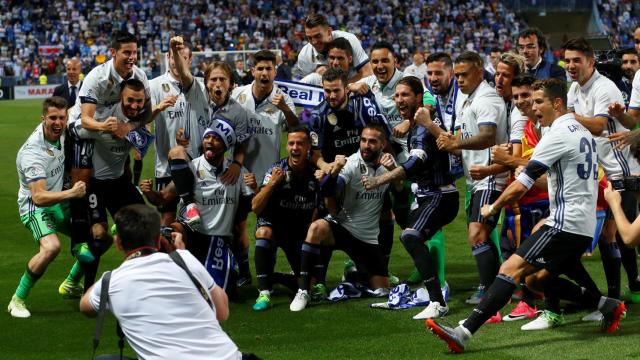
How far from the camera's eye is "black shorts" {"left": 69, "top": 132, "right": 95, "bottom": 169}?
9.65m

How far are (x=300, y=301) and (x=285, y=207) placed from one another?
106 centimetres

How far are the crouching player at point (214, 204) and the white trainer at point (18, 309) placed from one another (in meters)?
1.61

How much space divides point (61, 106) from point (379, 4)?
4921 cm

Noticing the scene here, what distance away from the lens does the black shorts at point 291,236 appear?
31.6 ft

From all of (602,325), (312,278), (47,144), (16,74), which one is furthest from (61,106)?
(16,74)

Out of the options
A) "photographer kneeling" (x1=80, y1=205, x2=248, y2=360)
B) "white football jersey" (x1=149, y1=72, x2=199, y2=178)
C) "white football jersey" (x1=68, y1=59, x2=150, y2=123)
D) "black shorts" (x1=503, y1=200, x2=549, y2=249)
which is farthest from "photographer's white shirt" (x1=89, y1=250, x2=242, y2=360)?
"white football jersey" (x1=149, y1=72, x2=199, y2=178)

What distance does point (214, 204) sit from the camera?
9.58 m

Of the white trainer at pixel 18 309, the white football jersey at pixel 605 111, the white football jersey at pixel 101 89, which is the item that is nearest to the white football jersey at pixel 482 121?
the white football jersey at pixel 605 111

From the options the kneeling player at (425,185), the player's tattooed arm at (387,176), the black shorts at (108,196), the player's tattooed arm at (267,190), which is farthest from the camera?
the black shorts at (108,196)

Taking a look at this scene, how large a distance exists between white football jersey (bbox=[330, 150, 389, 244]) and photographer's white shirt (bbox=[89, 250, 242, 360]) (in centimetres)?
454

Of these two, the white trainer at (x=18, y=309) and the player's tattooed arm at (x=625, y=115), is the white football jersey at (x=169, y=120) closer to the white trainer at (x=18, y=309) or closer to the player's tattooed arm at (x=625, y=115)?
the white trainer at (x=18, y=309)

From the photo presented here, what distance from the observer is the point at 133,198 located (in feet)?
32.8

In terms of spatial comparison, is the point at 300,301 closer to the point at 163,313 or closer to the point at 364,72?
the point at 364,72

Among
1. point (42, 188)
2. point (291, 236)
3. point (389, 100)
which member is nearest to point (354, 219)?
point (291, 236)
